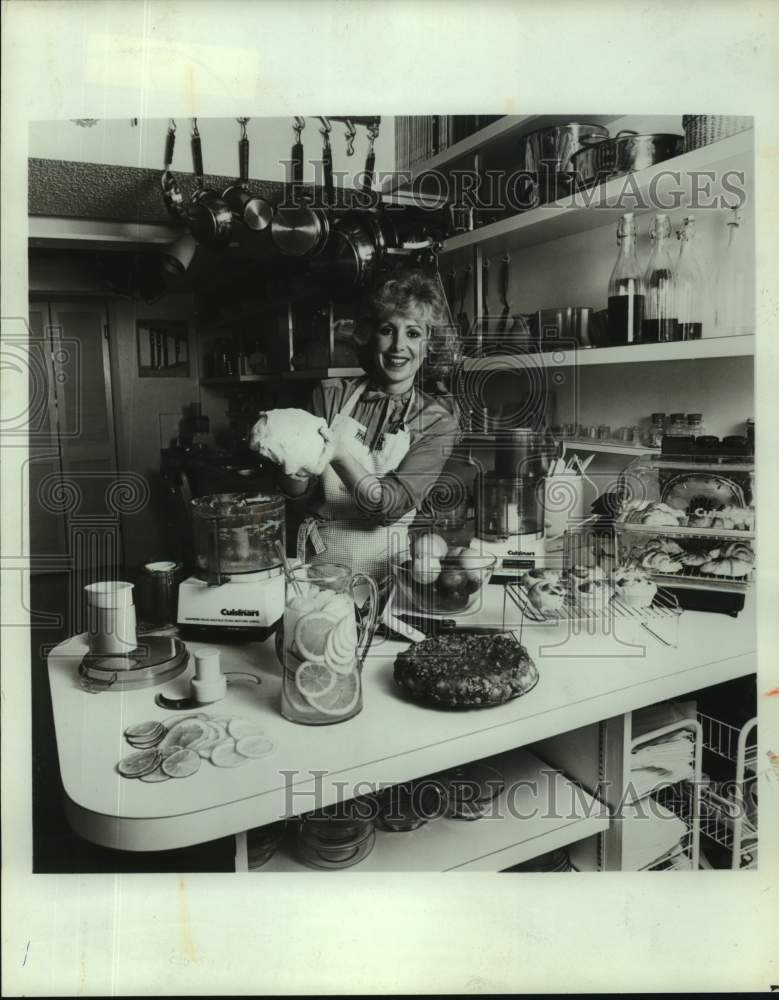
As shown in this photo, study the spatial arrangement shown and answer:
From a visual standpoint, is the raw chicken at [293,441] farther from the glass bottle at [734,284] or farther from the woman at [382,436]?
the glass bottle at [734,284]

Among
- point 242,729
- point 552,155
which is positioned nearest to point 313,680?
point 242,729

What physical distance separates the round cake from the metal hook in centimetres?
68

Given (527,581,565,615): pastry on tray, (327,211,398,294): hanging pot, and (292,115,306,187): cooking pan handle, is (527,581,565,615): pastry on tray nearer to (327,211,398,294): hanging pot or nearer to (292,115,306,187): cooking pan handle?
(327,211,398,294): hanging pot

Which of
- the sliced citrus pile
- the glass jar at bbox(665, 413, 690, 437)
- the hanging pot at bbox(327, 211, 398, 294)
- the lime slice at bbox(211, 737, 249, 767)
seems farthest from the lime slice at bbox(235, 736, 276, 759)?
the glass jar at bbox(665, 413, 690, 437)

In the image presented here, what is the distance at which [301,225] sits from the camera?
40.5 inches

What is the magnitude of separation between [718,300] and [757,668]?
54 cm

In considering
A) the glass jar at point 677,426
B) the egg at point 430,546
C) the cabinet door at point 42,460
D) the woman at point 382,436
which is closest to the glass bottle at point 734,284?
the glass jar at point 677,426

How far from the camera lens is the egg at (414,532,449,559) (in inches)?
42.3

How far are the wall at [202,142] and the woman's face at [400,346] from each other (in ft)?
0.75

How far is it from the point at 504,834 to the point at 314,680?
365mm

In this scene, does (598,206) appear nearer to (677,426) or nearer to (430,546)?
(677,426)

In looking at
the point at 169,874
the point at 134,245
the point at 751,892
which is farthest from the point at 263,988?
the point at 134,245

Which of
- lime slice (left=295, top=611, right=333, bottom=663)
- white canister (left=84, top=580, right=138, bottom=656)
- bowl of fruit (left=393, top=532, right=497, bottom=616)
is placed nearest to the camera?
lime slice (left=295, top=611, right=333, bottom=663)

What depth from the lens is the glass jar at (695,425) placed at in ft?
3.54
